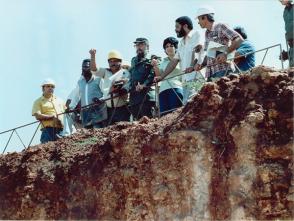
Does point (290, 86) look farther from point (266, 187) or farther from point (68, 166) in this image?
point (68, 166)

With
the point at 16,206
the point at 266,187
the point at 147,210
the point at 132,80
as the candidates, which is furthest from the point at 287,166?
the point at 16,206

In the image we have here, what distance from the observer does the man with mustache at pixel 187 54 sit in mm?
14625

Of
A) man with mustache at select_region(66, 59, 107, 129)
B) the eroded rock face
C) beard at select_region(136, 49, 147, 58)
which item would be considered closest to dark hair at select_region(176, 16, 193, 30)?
beard at select_region(136, 49, 147, 58)

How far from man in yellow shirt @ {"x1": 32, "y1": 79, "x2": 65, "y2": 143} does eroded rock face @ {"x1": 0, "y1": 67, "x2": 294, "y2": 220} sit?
107 centimetres

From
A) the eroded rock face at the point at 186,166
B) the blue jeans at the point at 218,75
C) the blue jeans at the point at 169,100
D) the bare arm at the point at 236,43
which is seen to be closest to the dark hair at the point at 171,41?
the blue jeans at the point at 169,100

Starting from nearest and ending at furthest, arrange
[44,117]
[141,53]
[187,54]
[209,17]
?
[209,17] < [187,54] < [141,53] < [44,117]

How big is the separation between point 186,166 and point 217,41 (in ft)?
7.60

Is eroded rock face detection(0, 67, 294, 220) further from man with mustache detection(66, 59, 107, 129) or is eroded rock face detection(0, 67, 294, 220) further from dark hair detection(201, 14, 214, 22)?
dark hair detection(201, 14, 214, 22)

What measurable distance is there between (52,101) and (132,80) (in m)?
2.33

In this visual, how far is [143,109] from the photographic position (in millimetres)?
15414

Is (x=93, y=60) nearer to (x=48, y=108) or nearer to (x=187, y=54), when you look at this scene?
(x=48, y=108)

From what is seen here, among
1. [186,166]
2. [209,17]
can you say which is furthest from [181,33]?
[186,166]

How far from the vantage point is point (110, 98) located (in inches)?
615

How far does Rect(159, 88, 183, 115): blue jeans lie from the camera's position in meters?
15.0
